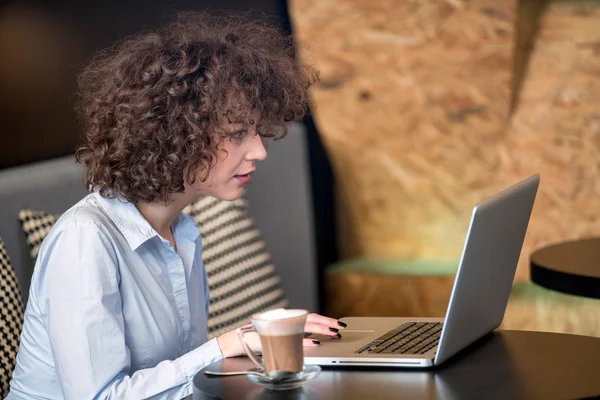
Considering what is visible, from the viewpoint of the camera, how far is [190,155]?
1.68 m

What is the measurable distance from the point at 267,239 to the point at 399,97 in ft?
2.30

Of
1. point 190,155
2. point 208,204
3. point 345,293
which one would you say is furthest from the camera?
point 345,293

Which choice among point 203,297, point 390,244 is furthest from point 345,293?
point 203,297

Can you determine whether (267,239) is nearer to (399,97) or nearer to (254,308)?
(254,308)

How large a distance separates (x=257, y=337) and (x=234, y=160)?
13.1 inches

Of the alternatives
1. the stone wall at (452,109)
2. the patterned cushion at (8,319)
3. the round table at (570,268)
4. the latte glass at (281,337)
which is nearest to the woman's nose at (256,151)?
the latte glass at (281,337)

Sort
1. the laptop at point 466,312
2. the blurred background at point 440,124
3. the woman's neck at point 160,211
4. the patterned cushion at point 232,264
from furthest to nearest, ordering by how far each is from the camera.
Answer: the blurred background at point 440,124 < the patterned cushion at point 232,264 < the woman's neck at point 160,211 < the laptop at point 466,312

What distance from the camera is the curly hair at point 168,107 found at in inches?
66.1

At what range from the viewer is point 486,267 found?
1.48m

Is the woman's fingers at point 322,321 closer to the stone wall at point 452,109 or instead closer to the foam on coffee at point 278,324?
the foam on coffee at point 278,324

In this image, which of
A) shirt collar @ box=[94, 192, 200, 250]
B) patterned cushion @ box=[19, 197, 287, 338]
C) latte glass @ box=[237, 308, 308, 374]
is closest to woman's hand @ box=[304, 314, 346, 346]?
latte glass @ box=[237, 308, 308, 374]

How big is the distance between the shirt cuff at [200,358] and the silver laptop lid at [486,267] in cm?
35

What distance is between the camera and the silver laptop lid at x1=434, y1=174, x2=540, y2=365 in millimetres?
1380

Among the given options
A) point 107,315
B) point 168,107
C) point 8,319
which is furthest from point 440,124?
point 107,315
